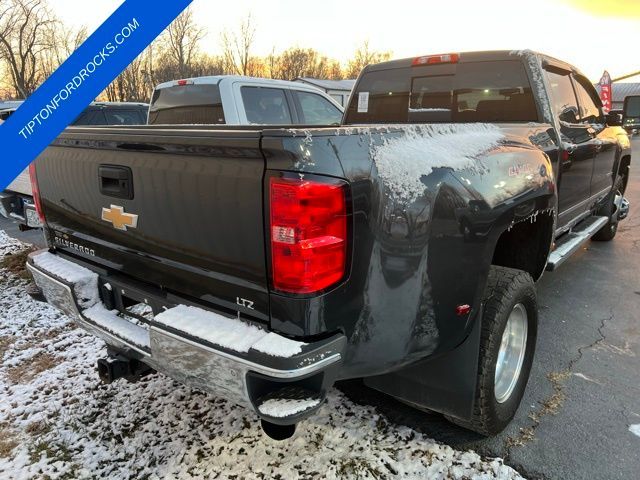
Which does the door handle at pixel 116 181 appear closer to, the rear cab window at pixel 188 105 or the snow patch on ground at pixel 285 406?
the snow patch on ground at pixel 285 406

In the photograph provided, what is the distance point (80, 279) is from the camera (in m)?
2.34

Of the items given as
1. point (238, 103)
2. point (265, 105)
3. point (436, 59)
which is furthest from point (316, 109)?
point (436, 59)

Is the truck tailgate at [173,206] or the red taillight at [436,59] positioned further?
the red taillight at [436,59]

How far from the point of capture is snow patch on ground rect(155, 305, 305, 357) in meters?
1.65

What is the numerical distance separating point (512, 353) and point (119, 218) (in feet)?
7.43

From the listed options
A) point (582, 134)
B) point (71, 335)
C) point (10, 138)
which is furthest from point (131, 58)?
point (582, 134)

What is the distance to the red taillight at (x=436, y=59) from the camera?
12.7ft

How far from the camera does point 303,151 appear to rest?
1581mm

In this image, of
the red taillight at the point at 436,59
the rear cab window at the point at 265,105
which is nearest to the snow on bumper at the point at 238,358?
the red taillight at the point at 436,59

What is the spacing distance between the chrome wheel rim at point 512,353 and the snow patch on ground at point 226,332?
153cm

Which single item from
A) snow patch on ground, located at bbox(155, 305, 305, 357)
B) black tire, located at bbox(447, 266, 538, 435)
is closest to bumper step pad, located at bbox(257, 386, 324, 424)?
A: snow patch on ground, located at bbox(155, 305, 305, 357)

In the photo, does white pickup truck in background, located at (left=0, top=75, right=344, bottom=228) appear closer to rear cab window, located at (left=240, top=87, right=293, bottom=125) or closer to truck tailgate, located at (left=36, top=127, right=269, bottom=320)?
rear cab window, located at (left=240, top=87, right=293, bottom=125)

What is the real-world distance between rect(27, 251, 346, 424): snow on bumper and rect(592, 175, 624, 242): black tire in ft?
16.6

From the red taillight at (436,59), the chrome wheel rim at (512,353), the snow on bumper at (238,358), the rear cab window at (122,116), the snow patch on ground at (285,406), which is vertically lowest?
the chrome wheel rim at (512,353)
